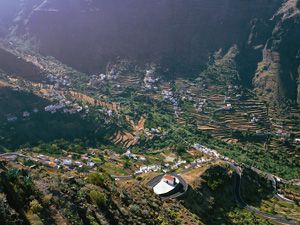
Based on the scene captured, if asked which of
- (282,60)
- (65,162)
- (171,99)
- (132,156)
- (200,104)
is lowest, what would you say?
(132,156)

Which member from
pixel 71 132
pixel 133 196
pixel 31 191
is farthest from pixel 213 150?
pixel 31 191

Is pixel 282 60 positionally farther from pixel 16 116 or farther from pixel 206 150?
pixel 16 116

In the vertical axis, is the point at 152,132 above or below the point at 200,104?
below

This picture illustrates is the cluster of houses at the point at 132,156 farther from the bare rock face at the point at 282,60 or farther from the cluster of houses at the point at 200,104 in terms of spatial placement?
the bare rock face at the point at 282,60

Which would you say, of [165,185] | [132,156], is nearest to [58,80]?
[132,156]

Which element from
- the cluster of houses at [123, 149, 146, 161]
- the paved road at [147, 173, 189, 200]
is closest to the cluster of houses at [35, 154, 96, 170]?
the cluster of houses at [123, 149, 146, 161]

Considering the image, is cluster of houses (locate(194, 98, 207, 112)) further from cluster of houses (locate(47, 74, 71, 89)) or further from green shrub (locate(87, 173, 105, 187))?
green shrub (locate(87, 173, 105, 187))

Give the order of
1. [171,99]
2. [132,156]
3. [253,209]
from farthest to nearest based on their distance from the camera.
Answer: [171,99]
[132,156]
[253,209]

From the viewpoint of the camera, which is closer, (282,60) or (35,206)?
(35,206)

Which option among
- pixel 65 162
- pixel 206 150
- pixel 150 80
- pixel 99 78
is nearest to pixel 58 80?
pixel 99 78

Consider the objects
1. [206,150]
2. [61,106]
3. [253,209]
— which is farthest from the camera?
[61,106]
